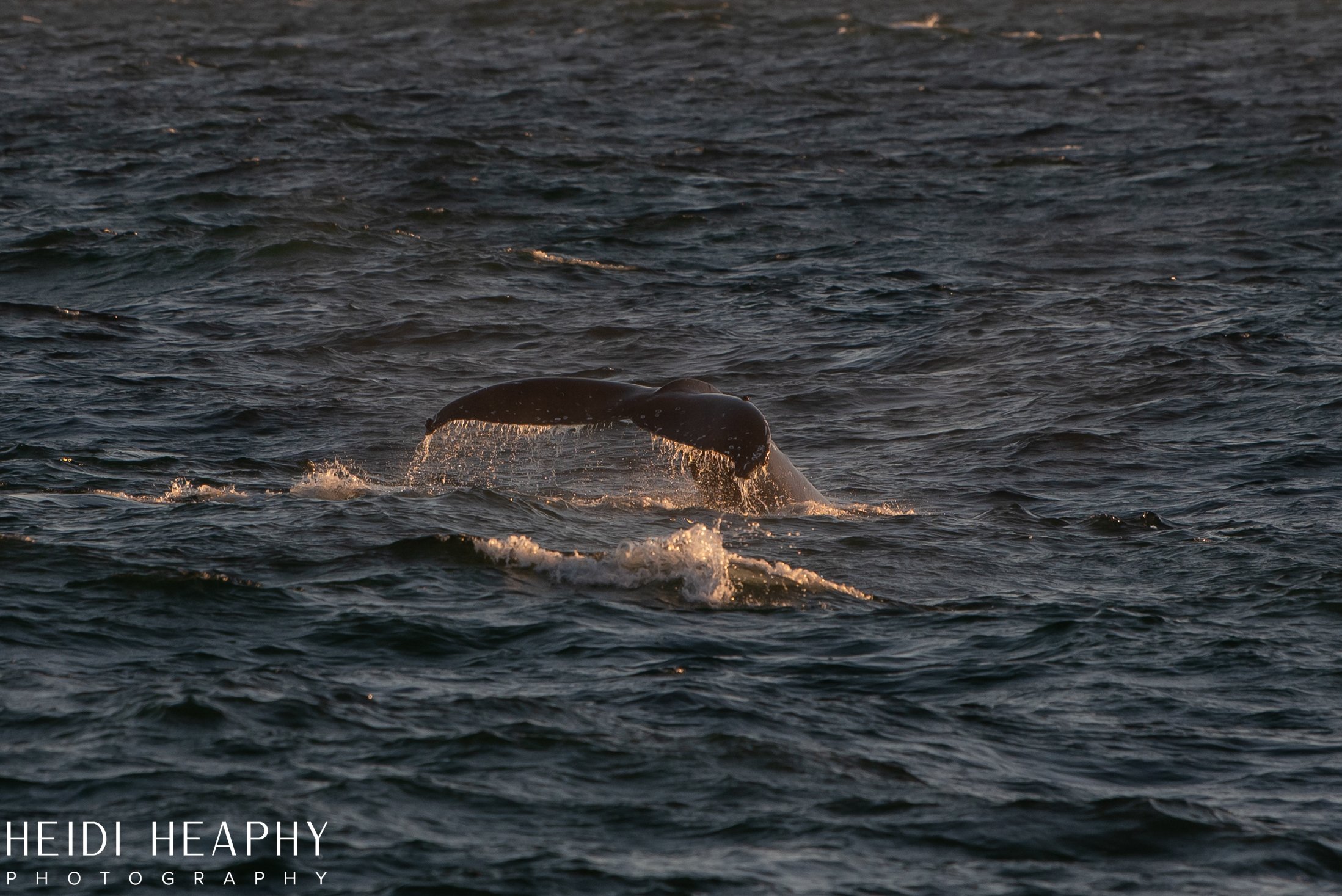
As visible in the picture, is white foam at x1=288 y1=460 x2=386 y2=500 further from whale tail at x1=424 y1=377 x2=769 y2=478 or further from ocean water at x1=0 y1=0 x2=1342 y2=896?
whale tail at x1=424 y1=377 x2=769 y2=478

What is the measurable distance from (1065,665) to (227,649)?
548 centimetres

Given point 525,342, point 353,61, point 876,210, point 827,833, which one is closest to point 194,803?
point 827,833

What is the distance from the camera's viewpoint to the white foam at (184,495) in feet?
49.3

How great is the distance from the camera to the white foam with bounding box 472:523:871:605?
13.0 m

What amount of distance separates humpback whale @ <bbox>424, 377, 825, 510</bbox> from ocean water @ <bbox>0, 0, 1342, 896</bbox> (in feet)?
0.97

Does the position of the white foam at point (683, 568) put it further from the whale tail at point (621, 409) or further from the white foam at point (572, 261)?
the white foam at point (572, 261)

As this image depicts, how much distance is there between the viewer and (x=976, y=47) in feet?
171

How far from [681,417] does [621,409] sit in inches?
26.2

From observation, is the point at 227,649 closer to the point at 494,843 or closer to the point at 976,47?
the point at 494,843

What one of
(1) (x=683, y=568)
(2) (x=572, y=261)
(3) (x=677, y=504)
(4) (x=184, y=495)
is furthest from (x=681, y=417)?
(2) (x=572, y=261)

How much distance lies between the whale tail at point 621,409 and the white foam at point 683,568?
2.17ft

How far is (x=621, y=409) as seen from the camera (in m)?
13.8

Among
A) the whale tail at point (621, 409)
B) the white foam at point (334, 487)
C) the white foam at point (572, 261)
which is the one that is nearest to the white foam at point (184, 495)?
the white foam at point (334, 487)

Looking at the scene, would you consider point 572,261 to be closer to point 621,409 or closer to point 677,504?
point 677,504
